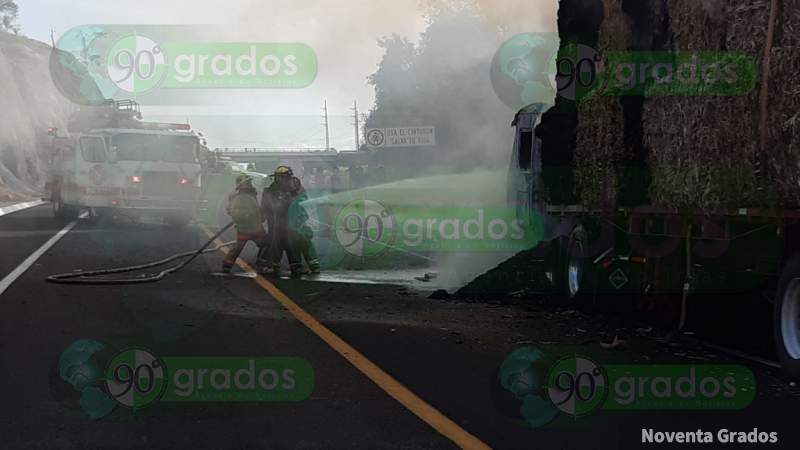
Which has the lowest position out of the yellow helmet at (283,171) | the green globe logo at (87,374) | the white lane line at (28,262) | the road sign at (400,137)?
the green globe logo at (87,374)

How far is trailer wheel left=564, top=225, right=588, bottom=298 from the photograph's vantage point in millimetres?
11656

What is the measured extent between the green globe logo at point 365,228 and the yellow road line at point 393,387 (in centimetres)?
871

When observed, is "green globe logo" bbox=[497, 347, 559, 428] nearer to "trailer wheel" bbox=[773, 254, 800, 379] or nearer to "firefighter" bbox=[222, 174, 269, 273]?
"trailer wheel" bbox=[773, 254, 800, 379]

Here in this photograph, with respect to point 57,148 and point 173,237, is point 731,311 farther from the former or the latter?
point 57,148

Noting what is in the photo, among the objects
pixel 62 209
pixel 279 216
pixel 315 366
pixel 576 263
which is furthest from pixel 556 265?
pixel 62 209

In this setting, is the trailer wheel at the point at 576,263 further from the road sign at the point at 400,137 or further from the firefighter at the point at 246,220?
the road sign at the point at 400,137

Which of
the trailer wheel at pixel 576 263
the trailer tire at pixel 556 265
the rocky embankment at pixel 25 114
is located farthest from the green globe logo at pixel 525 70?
the trailer wheel at pixel 576 263

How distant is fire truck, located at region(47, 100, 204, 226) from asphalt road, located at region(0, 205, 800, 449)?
38.0 feet

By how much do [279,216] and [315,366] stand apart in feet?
26.5

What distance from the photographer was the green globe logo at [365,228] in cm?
1975

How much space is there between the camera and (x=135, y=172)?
84.2 ft

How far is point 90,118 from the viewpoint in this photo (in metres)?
29.1

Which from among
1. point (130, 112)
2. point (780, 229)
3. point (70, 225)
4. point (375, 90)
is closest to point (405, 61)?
point (375, 90)

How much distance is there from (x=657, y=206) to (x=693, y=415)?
338 cm
